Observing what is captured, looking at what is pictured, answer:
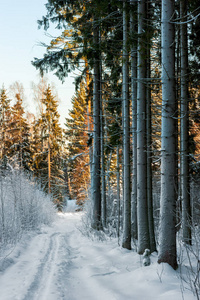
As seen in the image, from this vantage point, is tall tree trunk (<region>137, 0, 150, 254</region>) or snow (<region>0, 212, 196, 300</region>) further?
tall tree trunk (<region>137, 0, 150, 254</region>)

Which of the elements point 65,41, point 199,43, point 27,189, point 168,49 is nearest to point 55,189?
point 27,189

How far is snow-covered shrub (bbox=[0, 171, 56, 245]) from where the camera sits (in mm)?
9070

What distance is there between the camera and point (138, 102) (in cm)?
725

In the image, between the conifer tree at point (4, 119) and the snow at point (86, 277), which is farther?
the conifer tree at point (4, 119)

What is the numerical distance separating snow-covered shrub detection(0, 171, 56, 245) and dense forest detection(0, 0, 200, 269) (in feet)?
3.41

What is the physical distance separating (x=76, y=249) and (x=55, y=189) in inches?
874

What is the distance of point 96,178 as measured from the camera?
1249 cm

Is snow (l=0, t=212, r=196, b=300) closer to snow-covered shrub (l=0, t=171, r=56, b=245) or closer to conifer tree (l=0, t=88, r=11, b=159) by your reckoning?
snow-covered shrub (l=0, t=171, r=56, b=245)

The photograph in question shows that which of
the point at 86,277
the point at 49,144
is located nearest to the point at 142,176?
the point at 86,277

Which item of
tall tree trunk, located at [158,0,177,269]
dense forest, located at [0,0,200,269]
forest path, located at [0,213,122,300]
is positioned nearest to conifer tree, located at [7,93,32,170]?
dense forest, located at [0,0,200,269]

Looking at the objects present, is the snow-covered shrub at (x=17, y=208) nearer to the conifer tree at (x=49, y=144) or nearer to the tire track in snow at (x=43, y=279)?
the tire track in snow at (x=43, y=279)

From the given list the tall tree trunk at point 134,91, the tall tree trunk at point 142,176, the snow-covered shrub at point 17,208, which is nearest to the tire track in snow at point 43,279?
the snow-covered shrub at point 17,208

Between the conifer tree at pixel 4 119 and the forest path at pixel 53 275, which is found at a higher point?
the conifer tree at pixel 4 119

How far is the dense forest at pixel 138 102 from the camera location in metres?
5.44
